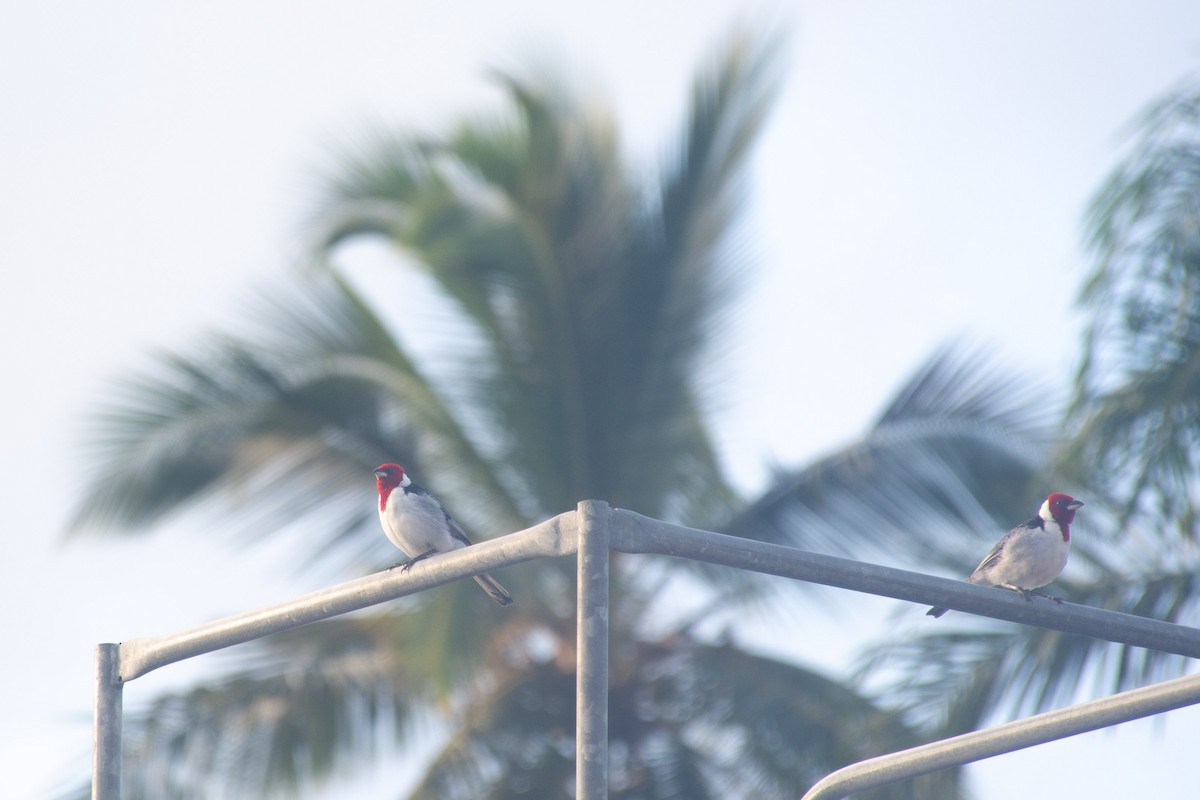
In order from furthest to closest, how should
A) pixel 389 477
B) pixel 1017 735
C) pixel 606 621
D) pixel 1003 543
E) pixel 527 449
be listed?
pixel 527 449
pixel 389 477
pixel 1003 543
pixel 1017 735
pixel 606 621

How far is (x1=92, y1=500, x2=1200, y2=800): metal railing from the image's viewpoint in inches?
206

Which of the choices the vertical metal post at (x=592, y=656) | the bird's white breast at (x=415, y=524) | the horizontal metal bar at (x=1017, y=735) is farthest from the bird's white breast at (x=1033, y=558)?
the vertical metal post at (x=592, y=656)

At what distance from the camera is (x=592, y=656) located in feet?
16.9

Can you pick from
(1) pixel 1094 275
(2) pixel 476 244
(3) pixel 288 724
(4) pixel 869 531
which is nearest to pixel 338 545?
(3) pixel 288 724

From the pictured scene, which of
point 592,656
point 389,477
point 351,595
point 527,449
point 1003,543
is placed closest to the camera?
point 592,656

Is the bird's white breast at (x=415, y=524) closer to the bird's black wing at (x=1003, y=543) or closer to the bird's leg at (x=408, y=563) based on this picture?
the bird's leg at (x=408, y=563)

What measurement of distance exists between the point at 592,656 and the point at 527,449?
28.3 ft

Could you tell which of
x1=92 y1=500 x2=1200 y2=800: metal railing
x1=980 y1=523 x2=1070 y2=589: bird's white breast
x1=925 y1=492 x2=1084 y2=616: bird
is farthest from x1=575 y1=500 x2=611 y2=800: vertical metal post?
x1=980 y1=523 x2=1070 y2=589: bird's white breast

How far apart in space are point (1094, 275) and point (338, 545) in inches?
233

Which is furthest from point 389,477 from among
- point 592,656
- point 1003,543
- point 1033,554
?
point 592,656

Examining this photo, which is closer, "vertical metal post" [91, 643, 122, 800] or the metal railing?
the metal railing

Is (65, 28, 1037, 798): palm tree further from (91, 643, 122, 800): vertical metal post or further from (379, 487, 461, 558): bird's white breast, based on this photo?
(91, 643, 122, 800): vertical metal post

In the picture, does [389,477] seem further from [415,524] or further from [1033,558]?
[1033,558]

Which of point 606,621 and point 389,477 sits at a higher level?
point 389,477
